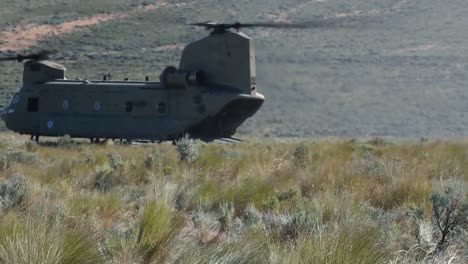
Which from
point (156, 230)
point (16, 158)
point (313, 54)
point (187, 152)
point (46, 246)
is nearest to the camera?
point (46, 246)

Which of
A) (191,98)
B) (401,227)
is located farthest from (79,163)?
(191,98)

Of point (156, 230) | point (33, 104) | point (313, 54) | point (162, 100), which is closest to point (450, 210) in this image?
point (156, 230)

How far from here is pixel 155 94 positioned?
24797mm

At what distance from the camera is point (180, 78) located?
24.2 meters

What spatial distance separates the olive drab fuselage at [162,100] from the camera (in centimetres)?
2417

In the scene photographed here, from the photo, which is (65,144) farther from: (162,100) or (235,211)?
(235,211)

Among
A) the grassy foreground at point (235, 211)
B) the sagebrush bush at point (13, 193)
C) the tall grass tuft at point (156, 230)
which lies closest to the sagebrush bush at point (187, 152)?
the grassy foreground at point (235, 211)

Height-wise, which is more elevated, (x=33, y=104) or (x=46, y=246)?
(x=46, y=246)

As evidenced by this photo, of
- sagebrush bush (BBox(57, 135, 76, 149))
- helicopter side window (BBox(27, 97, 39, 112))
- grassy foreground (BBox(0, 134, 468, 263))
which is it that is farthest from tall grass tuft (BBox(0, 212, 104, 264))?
helicopter side window (BBox(27, 97, 39, 112))

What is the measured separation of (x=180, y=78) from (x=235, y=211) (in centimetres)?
1568

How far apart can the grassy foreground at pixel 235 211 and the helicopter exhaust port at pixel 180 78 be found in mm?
9084

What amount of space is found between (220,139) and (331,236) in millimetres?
20125

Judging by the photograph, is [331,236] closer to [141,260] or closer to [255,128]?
[141,260]

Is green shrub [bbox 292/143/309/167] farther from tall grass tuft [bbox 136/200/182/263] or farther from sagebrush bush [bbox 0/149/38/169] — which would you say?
tall grass tuft [bbox 136/200/182/263]
